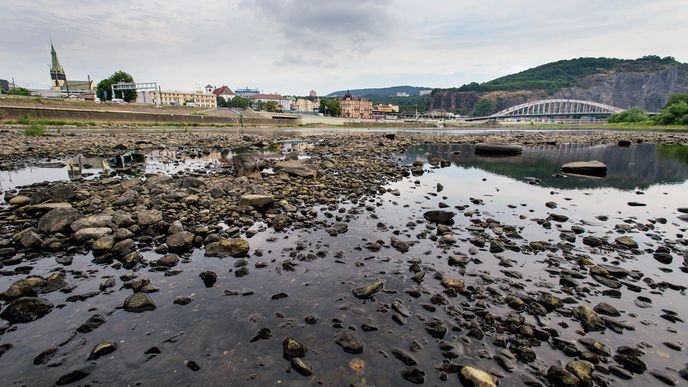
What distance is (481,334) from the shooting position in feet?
17.7

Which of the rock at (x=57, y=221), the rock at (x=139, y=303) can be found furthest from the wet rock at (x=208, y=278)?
the rock at (x=57, y=221)

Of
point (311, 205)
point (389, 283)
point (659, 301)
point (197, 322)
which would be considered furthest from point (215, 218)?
point (659, 301)

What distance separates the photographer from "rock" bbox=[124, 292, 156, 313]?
5.95m

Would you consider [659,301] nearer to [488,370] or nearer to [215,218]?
[488,370]

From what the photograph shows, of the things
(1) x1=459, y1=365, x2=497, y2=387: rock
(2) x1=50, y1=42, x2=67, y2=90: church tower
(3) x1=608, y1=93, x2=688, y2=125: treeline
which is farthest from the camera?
(2) x1=50, y1=42, x2=67, y2=90: church tower

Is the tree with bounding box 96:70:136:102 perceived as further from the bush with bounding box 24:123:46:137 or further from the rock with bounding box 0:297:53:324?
the rock with bounding box 0:297:53:324


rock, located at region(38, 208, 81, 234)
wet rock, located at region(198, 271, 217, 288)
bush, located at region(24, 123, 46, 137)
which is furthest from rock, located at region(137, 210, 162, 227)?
bush, located at region(24, 123, 46, 137)

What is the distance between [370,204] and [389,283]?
651 cm

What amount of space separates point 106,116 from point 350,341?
90596mm

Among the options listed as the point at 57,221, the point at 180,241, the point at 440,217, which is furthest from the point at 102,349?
the point at 440,217

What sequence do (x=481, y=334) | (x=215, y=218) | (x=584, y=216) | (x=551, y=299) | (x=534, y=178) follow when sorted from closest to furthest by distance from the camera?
(x=481, y=334) < (x=551, y=299) < (x=215, y=218) < (x=584, y=216) < (x=534, y=178)

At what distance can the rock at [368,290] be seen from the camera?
6.62m

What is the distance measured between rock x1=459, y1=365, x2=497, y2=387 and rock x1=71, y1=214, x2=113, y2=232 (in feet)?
33.1

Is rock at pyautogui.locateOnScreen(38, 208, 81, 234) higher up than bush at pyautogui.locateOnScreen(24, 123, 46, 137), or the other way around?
bush at pyautogui.locateOnScreen(24, 123, 46, 137)
